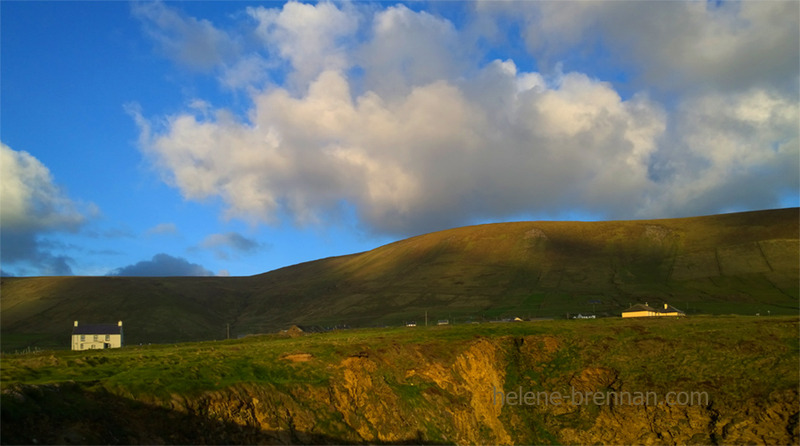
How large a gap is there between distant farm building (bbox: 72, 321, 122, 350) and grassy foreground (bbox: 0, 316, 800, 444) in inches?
2908

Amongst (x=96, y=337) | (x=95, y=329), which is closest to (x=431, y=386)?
(x=96, y=337)

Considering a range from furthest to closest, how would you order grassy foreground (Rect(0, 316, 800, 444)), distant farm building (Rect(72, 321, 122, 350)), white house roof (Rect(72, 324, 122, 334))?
white house roof (Rect(72, 324, 122, 334)), distant farm building (Rect(72, 321, 122, 350)), grassy foreground (Rect(0, 316, 800, 444))

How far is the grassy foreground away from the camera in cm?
3509

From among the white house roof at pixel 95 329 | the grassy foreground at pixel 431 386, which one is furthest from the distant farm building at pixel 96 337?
the grassy foreground at pixel 431 386

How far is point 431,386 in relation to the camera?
175 ft

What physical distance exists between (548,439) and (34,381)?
38606mm

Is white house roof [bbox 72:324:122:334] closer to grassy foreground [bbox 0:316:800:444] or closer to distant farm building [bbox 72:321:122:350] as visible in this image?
distant farm building [bbox 72:321:122:350]

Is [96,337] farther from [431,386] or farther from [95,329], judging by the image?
[431,386]

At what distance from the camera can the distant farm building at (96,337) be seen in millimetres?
121812

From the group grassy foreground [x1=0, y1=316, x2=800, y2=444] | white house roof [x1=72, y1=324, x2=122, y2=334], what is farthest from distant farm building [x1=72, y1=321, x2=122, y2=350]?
grassy foreground [x1=0, y1=316, x2=800, y2=444]

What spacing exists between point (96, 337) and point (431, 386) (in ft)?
311

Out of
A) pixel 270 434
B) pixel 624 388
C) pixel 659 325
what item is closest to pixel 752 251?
pixel 659 325

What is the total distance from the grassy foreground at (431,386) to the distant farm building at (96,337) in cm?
7385

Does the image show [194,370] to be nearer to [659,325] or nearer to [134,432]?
[134,432]
